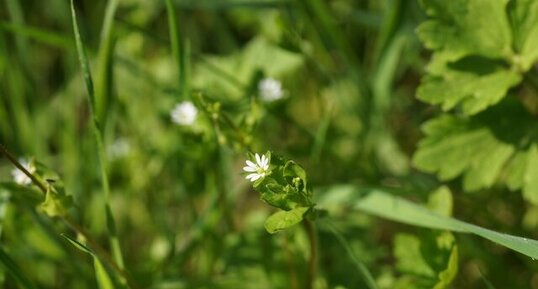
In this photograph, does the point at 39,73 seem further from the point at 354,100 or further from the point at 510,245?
the point at 510,245

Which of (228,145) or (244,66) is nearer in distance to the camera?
(228,145)

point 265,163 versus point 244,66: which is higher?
point 244,66

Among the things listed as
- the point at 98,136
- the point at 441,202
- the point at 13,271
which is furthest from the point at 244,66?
the point at 13,271

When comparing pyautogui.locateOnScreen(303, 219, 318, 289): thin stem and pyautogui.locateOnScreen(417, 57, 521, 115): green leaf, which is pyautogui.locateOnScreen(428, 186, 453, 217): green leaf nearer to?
pyautogui.locateOnScreen(417, 57, 521, 115): green leaf

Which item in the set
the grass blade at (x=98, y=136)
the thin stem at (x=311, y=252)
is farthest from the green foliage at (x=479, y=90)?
the grass blade at (x=98, y=136)

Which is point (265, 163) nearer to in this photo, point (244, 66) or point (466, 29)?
point (466, 29)

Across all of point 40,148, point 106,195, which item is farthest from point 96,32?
point 106,195
